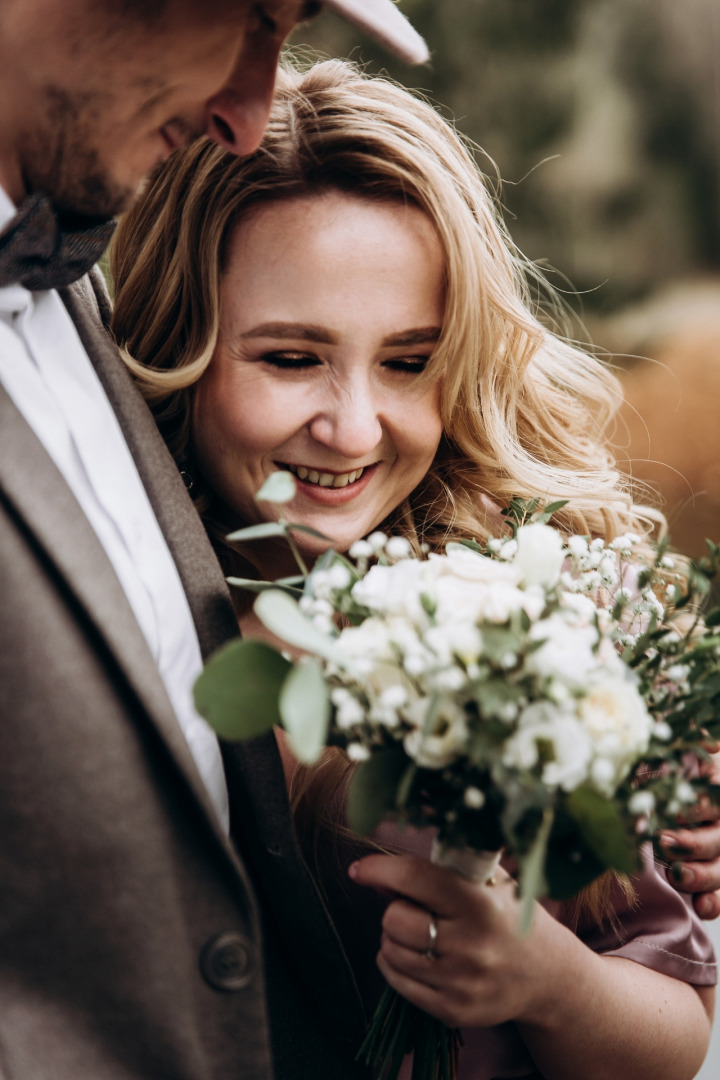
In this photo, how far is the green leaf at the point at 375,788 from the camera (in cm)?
86

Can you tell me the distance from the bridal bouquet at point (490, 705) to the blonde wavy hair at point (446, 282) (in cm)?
50

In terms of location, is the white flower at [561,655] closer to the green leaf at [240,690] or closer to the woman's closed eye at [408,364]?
the green leaf at [240,690]

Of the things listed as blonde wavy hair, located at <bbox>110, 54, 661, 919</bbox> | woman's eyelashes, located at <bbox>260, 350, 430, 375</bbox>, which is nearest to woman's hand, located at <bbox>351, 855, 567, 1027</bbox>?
blonde wavy hair, located at <bbox>110, 54, 661, 919</bbox>

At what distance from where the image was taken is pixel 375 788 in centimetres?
87

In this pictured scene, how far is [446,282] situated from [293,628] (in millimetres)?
734

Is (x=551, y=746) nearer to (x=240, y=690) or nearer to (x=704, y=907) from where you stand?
(x=240, y=690)

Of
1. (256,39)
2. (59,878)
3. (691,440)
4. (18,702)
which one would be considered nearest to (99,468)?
(18,702)

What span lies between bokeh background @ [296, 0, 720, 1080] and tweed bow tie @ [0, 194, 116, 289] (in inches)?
98.9

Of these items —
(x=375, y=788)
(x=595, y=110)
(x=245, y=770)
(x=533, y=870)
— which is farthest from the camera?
(x=595, y=110)

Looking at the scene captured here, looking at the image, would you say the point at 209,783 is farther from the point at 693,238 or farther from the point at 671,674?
the point at 693,238

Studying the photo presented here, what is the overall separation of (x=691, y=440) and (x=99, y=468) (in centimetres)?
283

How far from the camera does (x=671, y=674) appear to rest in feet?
3.07

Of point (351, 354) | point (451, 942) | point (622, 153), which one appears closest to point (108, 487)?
point (351, 354)

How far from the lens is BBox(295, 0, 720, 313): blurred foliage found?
3355mm
